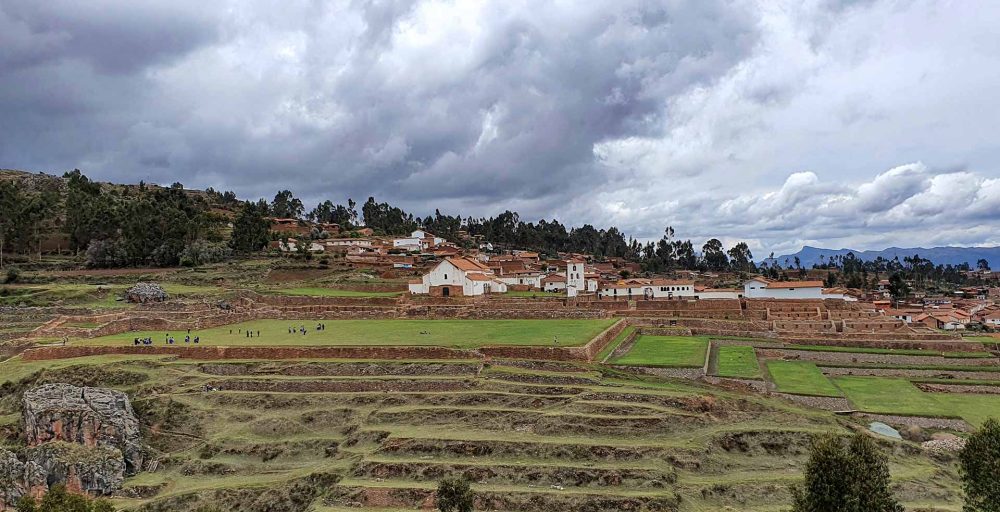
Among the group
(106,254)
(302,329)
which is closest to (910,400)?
(302,329)

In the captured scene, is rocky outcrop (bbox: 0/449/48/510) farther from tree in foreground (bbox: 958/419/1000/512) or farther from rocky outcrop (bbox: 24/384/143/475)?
tree in foreground (bbox: 958/419/1000/512)

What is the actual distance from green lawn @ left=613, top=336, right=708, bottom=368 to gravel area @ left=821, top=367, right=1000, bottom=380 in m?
7.30

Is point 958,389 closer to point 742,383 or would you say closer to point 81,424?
point 742,383

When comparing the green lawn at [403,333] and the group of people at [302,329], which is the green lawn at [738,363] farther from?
the group of people at [302,329]

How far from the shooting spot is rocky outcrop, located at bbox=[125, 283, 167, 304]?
49.0m

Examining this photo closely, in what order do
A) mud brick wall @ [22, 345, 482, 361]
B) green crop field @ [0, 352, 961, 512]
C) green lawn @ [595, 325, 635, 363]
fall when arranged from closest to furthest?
1. green crop field @ [0, 352, 961, 512]
2. mud brick wall @ [22, 345, 482, 361]
3. green lawn @ [595, 325, 635, 363]

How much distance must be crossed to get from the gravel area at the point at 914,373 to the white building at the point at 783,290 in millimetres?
15590

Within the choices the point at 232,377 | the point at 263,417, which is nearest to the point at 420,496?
the point at 263,417

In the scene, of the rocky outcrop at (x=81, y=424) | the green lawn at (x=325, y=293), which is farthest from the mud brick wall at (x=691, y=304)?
the rocky outcrop at (x=81, y=424)

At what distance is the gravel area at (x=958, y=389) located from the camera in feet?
106

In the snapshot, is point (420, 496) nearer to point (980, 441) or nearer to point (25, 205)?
point (980, 441)

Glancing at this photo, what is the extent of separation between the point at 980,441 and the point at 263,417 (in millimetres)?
25414

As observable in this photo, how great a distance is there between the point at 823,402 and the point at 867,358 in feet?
39.5

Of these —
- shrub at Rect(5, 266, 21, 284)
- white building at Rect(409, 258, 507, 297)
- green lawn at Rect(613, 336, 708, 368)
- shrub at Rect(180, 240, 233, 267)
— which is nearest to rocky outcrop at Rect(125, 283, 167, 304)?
shrub at Rect(5, 266, 21, 284)
